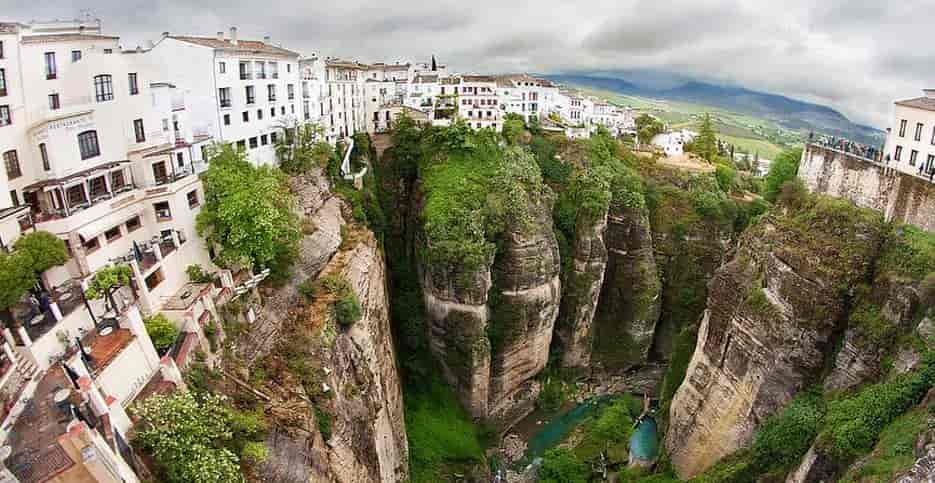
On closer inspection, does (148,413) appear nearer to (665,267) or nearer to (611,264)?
(611,264)

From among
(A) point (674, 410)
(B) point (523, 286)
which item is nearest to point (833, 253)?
(A) point (674, 410)

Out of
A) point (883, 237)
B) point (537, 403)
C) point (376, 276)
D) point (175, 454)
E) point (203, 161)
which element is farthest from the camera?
point (537, 403)

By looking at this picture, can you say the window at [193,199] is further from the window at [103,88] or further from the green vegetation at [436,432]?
the green vegetation at [436,432]

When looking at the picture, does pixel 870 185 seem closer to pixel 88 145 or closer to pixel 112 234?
pixel 112 234

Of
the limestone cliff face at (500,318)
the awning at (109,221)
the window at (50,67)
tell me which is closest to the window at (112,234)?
the awning at (109,221)

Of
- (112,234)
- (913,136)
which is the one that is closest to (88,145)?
(112,234)

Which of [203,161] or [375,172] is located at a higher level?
[203,161]
